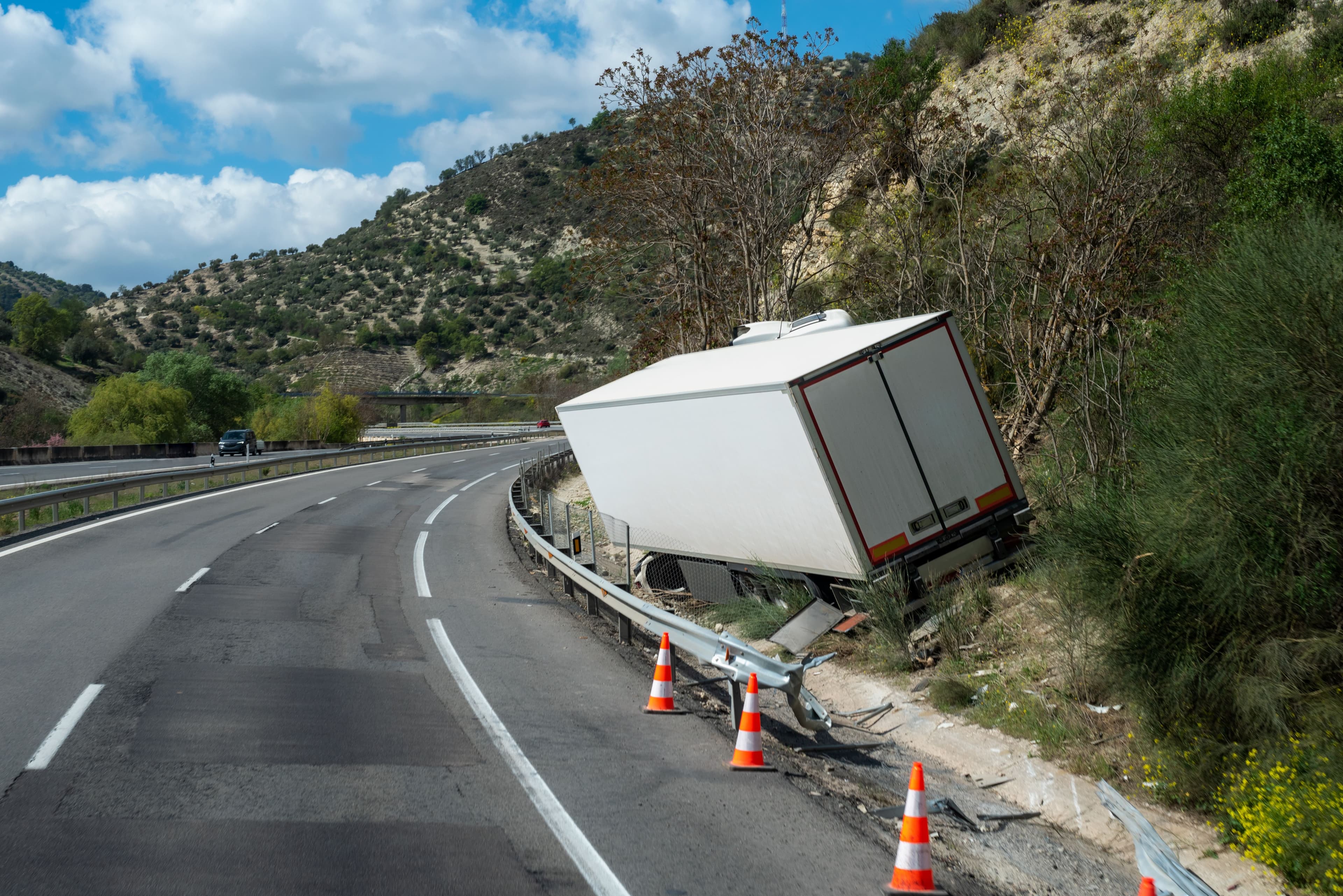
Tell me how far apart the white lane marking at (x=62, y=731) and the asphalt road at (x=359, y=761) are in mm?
34

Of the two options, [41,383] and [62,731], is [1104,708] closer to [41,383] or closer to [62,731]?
[62,731]

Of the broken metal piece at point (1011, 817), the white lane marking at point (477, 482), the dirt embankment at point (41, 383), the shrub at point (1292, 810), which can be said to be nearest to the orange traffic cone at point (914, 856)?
the broken metal piece at point (1011, 817)

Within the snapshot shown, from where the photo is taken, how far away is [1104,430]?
12.6 m

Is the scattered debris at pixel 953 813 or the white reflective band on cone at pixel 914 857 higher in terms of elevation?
the white reflective band on cone at pixel 914 857

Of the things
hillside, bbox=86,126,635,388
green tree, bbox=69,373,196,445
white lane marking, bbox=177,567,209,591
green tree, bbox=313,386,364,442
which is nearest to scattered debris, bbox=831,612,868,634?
white lane marking, bbox=177,567,209,591

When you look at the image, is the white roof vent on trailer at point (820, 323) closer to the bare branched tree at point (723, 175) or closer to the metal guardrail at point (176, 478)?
the bare branched tree at point (723, 175)

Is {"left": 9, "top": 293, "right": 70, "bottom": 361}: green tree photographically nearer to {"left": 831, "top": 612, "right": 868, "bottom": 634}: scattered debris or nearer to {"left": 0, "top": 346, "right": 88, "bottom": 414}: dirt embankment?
{"left": 0, "top": 346, "right": 88, "bottom": 414}: dirt embankment

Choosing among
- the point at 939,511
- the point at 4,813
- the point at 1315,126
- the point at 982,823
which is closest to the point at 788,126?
the point at 1315,126

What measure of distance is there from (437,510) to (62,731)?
795 inches

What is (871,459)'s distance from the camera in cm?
1001

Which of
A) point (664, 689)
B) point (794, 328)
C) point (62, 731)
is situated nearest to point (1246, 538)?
point (664, 689)

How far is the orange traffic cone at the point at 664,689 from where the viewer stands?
8.41 m

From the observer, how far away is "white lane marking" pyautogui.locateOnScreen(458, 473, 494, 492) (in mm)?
34688

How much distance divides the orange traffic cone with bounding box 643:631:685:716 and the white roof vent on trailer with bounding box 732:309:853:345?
16.6 ft
